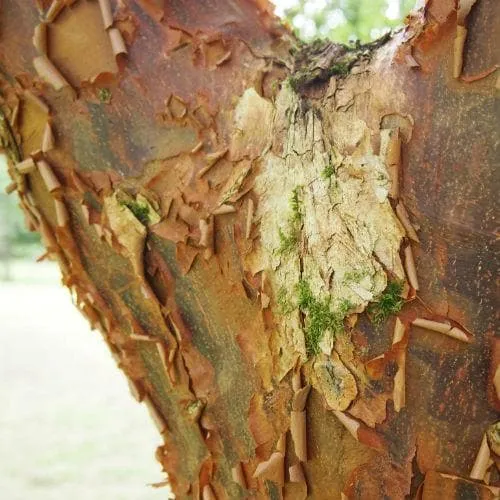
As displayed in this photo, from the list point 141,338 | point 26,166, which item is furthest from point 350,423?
point 26,166

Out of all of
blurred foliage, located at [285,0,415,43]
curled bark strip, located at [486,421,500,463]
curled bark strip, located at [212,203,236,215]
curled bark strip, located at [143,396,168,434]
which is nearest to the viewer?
curled bark strip, located at [486,421,500,463]

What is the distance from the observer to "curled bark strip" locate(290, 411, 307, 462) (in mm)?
663

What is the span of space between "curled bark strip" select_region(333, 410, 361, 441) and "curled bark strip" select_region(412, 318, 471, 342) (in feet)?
0.40

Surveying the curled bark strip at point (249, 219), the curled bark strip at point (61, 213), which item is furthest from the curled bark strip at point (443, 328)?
the curled bark strip at point (61, 213)

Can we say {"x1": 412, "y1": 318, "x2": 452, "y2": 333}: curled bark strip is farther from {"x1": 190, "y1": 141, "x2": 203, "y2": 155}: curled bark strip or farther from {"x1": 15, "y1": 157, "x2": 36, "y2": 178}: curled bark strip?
{"x1": 15, "y1": 157, "x2": 36, "y2": 178}: curled bark strip

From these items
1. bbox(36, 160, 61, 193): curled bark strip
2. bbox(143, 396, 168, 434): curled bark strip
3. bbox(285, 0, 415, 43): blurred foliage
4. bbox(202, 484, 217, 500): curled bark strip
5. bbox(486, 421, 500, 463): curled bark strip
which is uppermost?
bbox(285, 0, 415, 43): blurred foliage

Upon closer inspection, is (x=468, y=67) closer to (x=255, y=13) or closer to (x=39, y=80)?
(x=255, y=13)

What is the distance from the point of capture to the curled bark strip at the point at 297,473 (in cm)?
68

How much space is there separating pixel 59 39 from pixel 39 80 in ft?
0.18

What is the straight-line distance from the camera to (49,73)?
0.74 meters

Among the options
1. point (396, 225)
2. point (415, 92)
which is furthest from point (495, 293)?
point (415, 92)

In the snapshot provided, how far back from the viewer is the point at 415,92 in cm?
64

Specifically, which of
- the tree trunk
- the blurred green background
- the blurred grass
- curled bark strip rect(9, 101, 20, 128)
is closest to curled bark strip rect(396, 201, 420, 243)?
the tree trunk

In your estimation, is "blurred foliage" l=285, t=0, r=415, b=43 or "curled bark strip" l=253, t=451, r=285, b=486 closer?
"curled bark strip" l=253, t=451, r=285, b=486
